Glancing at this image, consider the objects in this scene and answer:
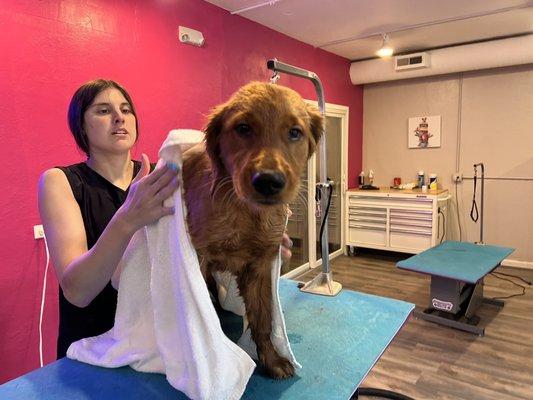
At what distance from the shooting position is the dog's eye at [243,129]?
846 mm

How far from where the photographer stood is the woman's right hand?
903 millimetres

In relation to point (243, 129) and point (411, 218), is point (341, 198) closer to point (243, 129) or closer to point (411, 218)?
point (411, 218)

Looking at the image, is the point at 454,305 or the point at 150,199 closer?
the point at 150,199

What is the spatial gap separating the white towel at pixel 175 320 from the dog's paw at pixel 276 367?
0.9 inches

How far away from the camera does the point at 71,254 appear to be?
3.59 feet

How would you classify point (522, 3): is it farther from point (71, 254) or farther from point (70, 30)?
point (71, 254)

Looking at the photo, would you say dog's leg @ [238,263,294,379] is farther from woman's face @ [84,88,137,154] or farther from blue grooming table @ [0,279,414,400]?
woman's face @ [84,88,137,154]

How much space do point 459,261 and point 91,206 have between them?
311 cm

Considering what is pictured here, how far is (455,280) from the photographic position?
313cm

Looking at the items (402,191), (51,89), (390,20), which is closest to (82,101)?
(51,89)

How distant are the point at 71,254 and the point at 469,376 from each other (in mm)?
2635

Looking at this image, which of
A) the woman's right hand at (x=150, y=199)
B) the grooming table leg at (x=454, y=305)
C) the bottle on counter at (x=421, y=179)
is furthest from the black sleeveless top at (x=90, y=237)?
the bottle on counter at (x=421, y=179)

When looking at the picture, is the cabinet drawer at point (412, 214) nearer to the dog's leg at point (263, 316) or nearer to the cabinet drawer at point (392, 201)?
the cabinet drawer at point (392, 201)

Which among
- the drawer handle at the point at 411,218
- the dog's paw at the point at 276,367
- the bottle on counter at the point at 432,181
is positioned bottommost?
the drawer handle at the point at 411,218
